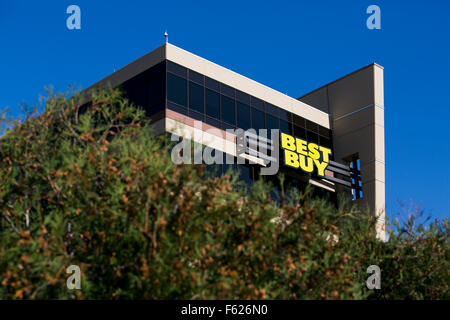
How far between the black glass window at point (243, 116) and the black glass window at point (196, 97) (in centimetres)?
287

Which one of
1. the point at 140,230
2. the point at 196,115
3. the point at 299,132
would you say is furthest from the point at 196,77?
the point at 140,230

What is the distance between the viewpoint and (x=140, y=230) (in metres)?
14.8

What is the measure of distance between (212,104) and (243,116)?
253 centimetres

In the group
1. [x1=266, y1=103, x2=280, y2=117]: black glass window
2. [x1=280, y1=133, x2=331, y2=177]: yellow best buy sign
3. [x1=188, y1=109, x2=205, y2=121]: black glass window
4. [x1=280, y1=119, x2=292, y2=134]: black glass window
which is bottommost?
[x1=280, y1=133, x2=331, y2=177]: yellow best buy sign

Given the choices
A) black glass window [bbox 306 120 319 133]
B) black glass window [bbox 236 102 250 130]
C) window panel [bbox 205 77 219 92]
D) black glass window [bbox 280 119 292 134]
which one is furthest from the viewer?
black glass window [bbox 306 120 319 133]

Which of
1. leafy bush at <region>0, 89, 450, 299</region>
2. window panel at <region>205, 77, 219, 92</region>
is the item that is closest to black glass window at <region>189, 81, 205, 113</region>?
window panel at <region>205, 77, 219, 92</region>

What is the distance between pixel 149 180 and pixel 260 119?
2219cm

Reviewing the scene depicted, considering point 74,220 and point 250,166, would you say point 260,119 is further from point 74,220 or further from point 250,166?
point 74,220

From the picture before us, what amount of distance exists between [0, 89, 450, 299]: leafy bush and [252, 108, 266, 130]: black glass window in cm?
1828

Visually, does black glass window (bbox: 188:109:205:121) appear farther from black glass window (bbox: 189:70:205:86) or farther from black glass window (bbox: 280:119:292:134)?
black glass window (bbox: 280:119:292:134)

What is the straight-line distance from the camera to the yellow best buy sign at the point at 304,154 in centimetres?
3734

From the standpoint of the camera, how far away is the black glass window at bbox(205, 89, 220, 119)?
34.5m

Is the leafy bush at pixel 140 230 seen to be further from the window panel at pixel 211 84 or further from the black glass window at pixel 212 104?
the window panel at pixel 211 84

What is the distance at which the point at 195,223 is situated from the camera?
1555 cm
